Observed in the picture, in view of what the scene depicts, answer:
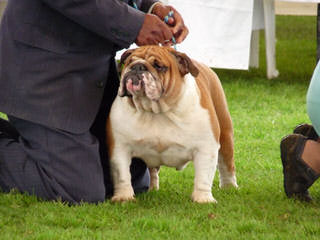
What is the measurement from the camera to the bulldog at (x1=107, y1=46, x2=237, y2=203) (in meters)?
3.14

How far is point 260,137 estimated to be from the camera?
5.13 m

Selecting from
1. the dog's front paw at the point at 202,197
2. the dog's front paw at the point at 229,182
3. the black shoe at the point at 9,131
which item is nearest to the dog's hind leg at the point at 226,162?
the dog's front paw at the point at 229,182

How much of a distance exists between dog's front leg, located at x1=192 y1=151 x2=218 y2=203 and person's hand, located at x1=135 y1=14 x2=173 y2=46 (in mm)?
541

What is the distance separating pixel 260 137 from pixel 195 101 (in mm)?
1925

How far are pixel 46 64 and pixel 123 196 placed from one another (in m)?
0.70

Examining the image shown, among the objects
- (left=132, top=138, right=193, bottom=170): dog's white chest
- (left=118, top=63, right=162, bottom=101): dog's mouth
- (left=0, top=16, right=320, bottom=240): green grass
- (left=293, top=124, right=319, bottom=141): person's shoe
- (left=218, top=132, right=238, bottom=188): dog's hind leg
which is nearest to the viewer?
(left=0, top=16, right=320, bottom=240): green grass

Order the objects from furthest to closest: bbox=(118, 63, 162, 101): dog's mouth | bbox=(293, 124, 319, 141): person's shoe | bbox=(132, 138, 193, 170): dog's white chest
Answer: bbox=(293, 124, 319, 141): person's shoe < bbox=(132, 138, 193, 170): dog's white chest < bbox=(118, 63, 162, 101): dog's mouth

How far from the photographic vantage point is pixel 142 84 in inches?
122

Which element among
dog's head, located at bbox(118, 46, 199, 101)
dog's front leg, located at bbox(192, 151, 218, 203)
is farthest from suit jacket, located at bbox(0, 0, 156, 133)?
dog's front leg, located at bbox(192, 151, 218, 203)

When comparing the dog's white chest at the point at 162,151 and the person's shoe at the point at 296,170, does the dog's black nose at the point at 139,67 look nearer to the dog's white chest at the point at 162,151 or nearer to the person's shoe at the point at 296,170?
the dog's white chest at the point at 162,151

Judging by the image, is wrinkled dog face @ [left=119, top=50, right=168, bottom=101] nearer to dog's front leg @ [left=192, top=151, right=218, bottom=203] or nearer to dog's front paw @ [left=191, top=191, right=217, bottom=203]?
dog's front leg @ [left=192, top=151, right=218, bottom=203]

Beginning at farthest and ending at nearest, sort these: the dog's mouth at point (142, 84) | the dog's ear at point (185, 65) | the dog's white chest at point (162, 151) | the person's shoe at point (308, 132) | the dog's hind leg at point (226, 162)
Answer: the dog's hind leg at point (226, 162)
the person's shoe at point (308, 132)
the dog's white chest at point (162, 151)
the dog's ear at point (185, 65)
the dog's mouth at point (142, 84)

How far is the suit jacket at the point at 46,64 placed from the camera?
3391 mm

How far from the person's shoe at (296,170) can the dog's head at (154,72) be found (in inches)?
21.4
